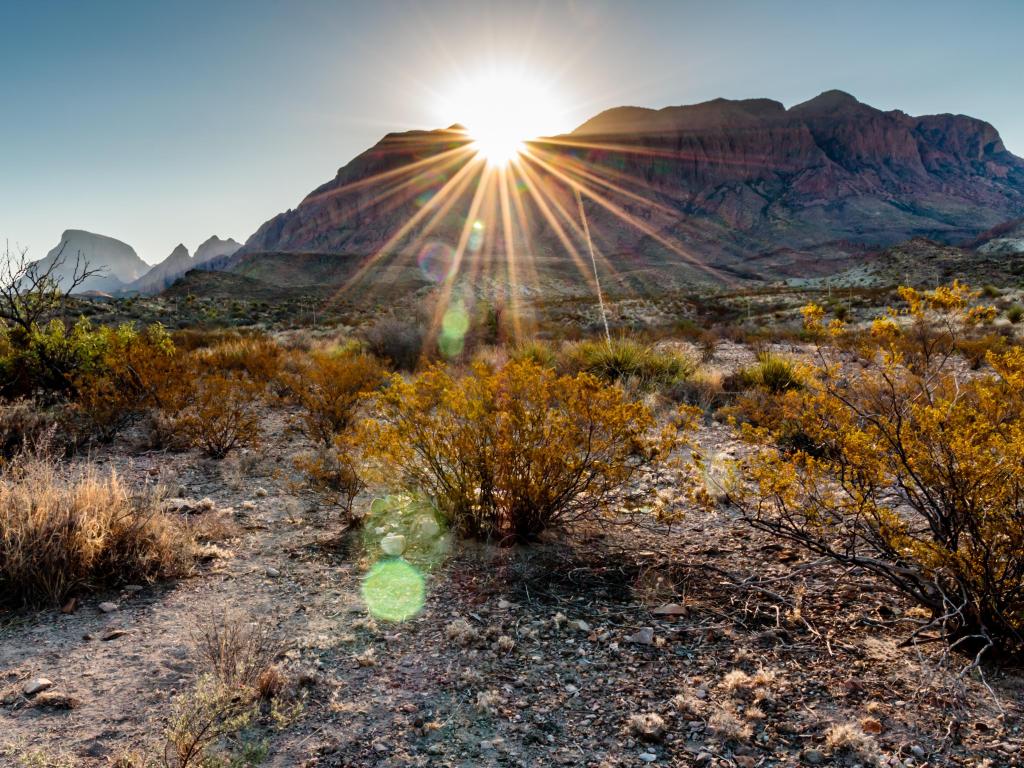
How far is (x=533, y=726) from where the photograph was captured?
250 cm

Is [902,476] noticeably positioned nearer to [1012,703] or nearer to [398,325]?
[1012,703]

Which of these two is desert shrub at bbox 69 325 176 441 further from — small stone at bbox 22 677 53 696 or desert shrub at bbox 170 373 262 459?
small stone at bbox 22 677 53 696

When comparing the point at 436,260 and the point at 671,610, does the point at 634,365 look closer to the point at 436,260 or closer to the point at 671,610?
the point at 671,610

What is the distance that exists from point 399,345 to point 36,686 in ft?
38.0

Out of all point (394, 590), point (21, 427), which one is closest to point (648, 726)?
point (394, 590)

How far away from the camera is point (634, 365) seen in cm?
1027

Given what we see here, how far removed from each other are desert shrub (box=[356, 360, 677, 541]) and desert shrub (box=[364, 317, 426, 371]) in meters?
8.72

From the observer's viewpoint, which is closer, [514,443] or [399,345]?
[514,443]

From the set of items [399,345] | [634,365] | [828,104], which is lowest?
[634,365]

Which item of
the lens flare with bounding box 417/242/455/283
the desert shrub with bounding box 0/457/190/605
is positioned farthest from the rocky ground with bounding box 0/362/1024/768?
the lens flare with bounding box 417/242/455/283

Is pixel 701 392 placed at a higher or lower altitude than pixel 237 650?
lower

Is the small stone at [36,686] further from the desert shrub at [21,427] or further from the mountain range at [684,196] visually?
the mountain range at [684,196]

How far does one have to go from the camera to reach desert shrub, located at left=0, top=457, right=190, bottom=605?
3414 millimetres

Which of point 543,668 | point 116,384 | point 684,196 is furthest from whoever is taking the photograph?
point 684,196
